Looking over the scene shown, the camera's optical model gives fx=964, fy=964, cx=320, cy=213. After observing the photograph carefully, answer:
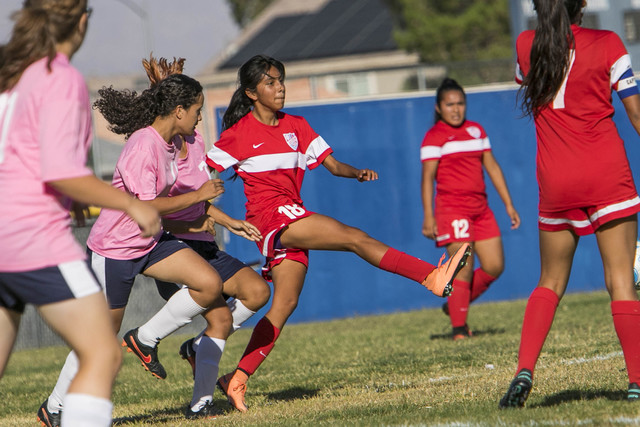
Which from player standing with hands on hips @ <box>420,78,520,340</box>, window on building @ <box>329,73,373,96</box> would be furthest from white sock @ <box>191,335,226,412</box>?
A: window on building @ <box>329,73,373,96</box>

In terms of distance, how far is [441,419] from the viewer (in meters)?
4.84

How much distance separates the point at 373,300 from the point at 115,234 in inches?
307

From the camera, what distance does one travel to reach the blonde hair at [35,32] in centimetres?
363

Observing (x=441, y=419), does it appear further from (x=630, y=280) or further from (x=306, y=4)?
(x=306, y=4)

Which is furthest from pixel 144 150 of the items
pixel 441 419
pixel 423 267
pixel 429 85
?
pixel 429 85

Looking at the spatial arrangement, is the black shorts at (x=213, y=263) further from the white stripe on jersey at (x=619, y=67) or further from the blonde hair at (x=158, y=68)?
the white stripe on jersey at (x=619, y=67)

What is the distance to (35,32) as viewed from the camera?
3635mm

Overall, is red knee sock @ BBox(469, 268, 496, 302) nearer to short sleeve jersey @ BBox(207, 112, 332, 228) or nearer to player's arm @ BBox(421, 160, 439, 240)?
player's arm @ BBox(421, 160, 439, 240)

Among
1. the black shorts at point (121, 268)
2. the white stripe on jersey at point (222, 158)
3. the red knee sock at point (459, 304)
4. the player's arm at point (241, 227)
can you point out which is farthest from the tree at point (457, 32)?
the black shorts at point (121, 268)

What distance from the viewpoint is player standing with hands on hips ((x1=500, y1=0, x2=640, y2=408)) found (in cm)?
462

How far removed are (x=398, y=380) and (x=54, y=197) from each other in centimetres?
371

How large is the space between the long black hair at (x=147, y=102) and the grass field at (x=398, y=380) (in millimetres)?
1849

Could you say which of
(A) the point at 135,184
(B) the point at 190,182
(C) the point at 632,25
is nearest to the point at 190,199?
(A) the point at 135,184

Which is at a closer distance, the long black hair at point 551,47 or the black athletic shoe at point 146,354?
the long black hair at point 551,47
